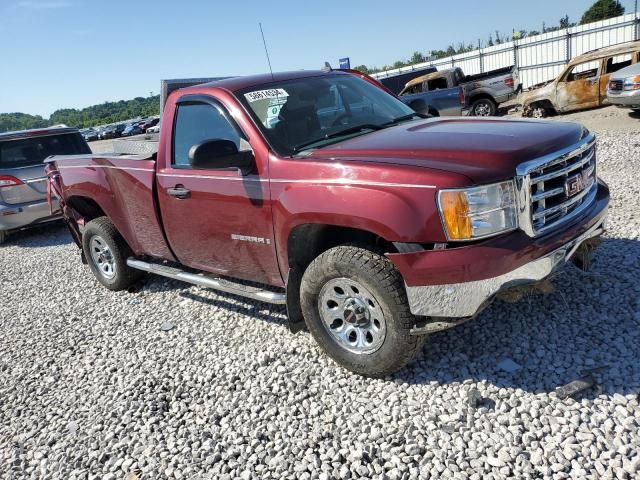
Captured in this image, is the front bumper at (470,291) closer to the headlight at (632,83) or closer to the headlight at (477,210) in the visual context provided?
the headlight at (477,210)

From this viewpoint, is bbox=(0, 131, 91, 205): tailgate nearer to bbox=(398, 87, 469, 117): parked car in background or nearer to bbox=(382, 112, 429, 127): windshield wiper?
bbox=(382, 112, 429, 127): windshield wiper

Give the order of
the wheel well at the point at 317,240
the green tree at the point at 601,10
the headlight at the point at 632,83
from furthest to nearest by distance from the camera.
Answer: the green tree at the point at 601,10, the headlight at the point at 632,83, the wheel well at the point at 317,240

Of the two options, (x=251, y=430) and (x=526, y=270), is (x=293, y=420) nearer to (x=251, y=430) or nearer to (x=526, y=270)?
(x=251, y=430)

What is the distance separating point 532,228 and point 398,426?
132 centimetres

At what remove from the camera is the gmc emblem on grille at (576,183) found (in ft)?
10.1

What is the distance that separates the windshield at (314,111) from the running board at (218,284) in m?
1.01

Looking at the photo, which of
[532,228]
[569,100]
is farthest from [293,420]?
[569,100]

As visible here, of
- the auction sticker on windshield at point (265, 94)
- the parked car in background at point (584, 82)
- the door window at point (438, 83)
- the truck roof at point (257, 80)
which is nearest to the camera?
the auction sticker on windshield at point (265, 94)

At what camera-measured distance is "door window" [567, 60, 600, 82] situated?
13.9m

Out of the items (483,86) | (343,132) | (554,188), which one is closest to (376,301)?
(554,188)

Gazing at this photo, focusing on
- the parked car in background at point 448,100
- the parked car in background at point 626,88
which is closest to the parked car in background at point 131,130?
the parked car in background at point 448,100

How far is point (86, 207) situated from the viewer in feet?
19.5

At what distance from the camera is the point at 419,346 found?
3139 millimetres

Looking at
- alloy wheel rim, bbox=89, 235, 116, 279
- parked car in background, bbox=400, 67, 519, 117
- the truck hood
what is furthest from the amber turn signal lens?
parked car in background, bbox=400, 67, 519, 117
